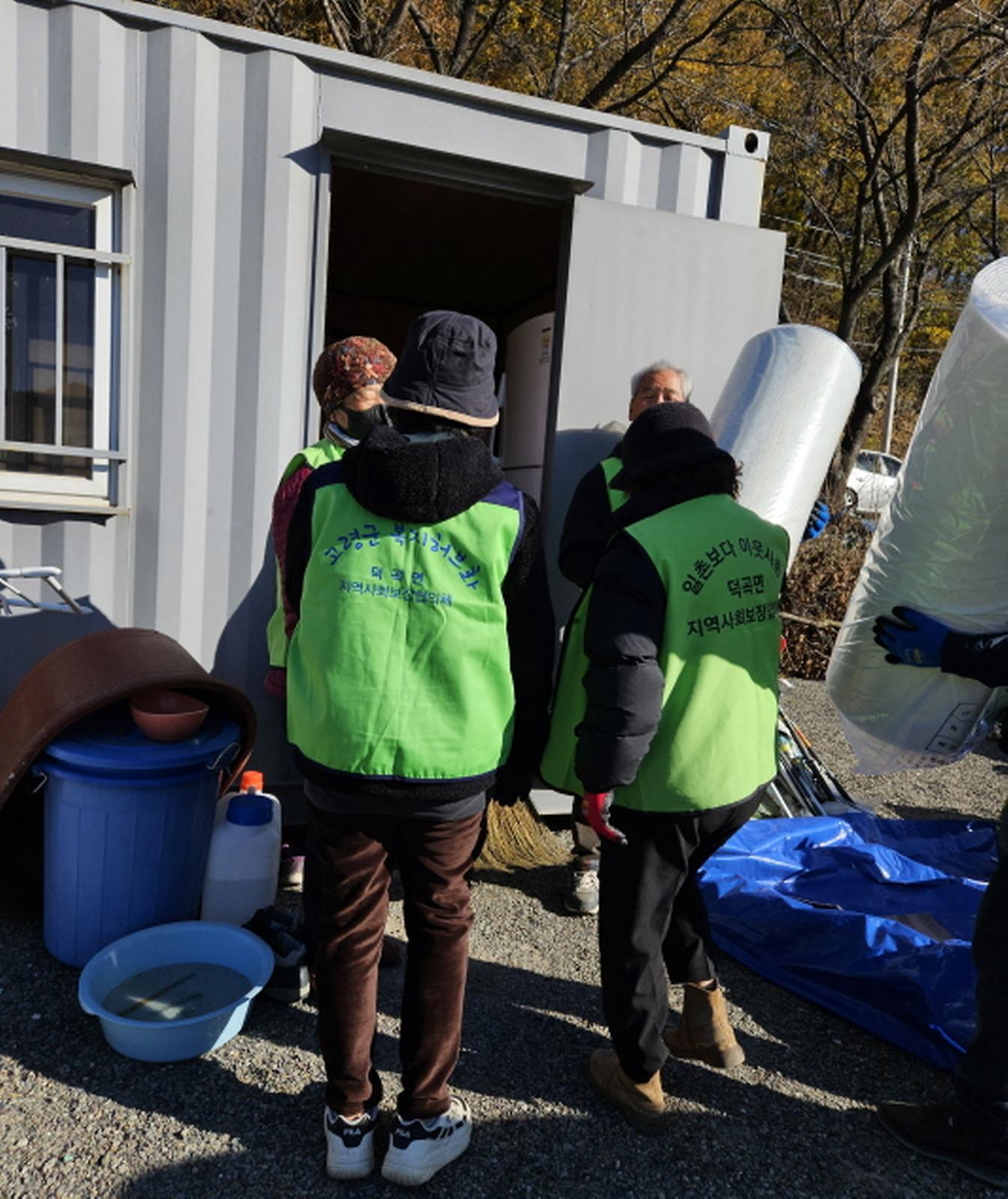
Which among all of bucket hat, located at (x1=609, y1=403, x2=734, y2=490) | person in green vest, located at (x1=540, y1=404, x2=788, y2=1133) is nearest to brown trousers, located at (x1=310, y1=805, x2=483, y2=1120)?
person in green vest, located at (x1=540, y1=404, x2=788, y2=1133)

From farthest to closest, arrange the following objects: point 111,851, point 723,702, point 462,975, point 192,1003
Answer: point 111,851
point 192,1003
point 723,702
point 462,975

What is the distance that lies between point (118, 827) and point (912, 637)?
7.36ft

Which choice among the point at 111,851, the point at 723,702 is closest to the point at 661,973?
the point at 723,702

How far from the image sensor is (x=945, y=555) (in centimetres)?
246

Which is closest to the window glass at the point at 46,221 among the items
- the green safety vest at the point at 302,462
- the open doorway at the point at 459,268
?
the open doorway at the point at 459,268

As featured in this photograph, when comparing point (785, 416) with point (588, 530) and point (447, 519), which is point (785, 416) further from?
point (447, 519)

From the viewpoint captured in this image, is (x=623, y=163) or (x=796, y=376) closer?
(x=796, y=376)

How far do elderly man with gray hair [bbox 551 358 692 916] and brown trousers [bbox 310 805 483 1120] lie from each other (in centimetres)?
116

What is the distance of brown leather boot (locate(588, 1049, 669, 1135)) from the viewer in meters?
2.27

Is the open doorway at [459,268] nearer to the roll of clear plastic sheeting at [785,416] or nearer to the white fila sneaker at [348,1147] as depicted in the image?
the roll of clear plastic sheeting at [785,416]

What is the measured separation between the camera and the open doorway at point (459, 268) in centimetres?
446

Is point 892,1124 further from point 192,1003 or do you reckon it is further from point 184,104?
point 184,104

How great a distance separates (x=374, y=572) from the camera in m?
1.89

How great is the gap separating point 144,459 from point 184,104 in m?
1.26
